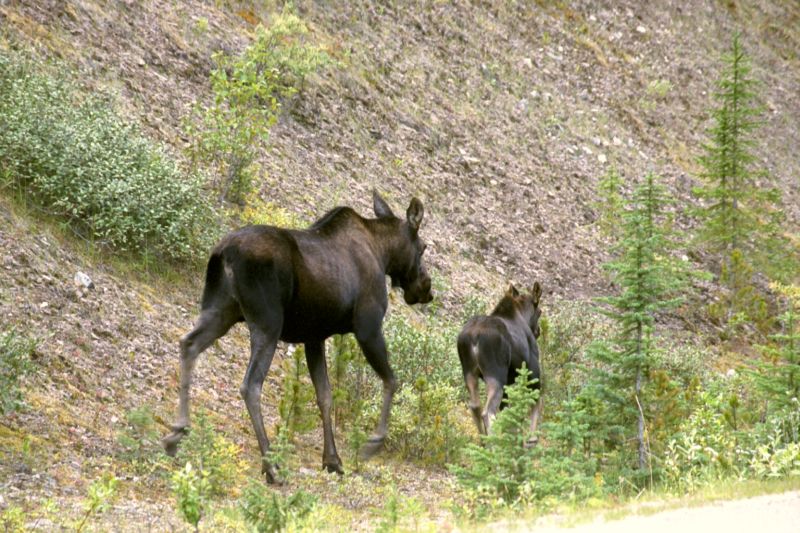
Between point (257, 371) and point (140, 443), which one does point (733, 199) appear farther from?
point (140, 443)

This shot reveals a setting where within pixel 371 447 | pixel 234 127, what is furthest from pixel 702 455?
pixel 234 127

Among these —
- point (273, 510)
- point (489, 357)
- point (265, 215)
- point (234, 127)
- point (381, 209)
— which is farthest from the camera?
point (234, 127)

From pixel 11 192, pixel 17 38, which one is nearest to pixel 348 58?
pixel 17 38

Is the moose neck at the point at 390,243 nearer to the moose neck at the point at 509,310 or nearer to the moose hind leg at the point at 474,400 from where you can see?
the moose hind leg at the point at 474,400

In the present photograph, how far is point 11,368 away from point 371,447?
3322mm

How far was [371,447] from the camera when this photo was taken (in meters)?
9.84

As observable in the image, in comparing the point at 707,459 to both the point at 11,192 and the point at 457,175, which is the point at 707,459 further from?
the point at 457,175

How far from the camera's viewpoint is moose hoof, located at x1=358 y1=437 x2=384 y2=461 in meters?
9.82

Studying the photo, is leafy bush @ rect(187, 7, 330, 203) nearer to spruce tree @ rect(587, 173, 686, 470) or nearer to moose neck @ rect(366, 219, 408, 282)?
moose neck @ rect(366, 219, 408, 282)

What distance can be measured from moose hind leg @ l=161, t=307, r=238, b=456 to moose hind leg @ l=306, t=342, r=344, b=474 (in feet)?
3.45

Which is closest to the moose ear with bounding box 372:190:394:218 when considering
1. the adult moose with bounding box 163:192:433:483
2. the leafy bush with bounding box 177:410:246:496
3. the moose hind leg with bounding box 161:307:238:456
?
the adult moose with bounding box 163:192:433:483

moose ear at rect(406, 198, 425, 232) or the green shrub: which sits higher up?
moose ear at rect(406, 198, 425, 232)

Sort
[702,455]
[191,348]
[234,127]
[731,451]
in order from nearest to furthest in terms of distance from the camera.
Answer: [702,455] < [731,451] < [191,348] < [234,127]

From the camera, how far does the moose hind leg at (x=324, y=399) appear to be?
32.0ft
